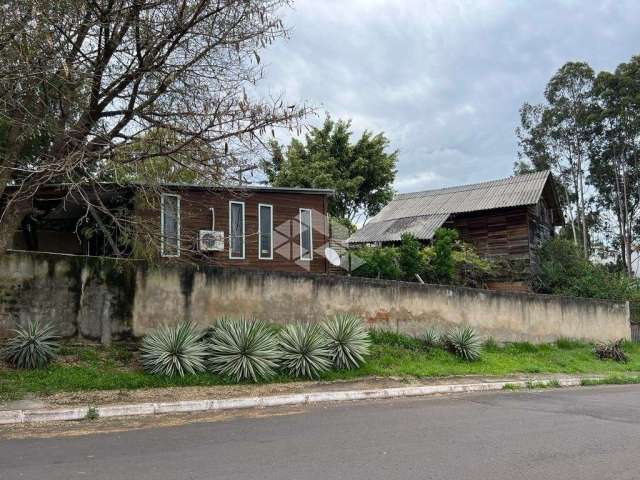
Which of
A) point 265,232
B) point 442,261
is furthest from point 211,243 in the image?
point 442,261

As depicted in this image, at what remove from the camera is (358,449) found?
20.2ft

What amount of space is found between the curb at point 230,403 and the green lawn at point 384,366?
0.95 m

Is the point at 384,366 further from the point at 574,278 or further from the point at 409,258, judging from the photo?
the point at 574,278

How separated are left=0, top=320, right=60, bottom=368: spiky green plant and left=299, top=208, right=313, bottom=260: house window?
394 inches

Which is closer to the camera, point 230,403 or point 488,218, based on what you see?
point 230,403

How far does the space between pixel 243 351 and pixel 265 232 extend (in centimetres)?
776

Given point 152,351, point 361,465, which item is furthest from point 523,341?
point 361,465

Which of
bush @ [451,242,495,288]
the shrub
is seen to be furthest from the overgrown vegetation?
the shrub

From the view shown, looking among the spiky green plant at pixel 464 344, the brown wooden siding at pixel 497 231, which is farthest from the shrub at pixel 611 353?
the brown wooden siding at pixel 497 231

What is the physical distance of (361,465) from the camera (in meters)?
5.46

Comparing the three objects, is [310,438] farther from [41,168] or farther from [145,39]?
[145,39]

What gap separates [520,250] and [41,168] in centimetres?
2507

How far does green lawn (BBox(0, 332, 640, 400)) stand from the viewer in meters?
9.44

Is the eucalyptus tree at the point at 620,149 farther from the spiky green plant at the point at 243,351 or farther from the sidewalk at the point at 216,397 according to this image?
the spiky green plant at the point at 243,351
